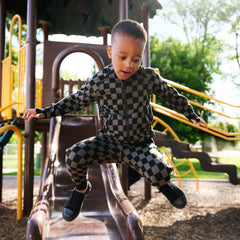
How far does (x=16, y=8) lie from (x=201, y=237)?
6.28m

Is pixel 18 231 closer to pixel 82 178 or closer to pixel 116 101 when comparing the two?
pixel 82 178

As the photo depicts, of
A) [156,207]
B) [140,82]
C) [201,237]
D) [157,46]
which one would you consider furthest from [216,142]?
[140,82]

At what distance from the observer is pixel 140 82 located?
222 centimetres

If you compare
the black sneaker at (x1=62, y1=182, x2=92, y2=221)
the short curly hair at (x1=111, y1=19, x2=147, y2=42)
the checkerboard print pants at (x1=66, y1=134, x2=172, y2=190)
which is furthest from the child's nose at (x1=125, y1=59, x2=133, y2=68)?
the black sneaker at (x1=62, y1=182, x2=92, y2=221)

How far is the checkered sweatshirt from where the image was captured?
218 cm

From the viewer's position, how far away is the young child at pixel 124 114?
6.61ft

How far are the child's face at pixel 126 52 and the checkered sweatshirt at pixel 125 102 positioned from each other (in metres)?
0.19

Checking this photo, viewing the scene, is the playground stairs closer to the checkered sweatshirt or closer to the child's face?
the checkered sweatshirt

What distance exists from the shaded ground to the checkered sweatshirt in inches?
96.4

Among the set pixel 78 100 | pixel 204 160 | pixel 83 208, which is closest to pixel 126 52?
pixel 78 100

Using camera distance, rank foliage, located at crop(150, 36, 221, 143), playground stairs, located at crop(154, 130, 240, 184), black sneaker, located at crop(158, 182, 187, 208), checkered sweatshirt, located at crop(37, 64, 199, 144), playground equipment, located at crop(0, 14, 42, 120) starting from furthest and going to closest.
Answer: foliage, located at crop(150, 36, 221, 143)
playground equipment, located at crop(0, 14, 42, 120)
playground stairs, located at crop(154, 130, 240, 184)
checkered sweatshirt, located at crop(37, 64, 199, 144)
black sneaker, located at crop(158, 182, 187, 208)

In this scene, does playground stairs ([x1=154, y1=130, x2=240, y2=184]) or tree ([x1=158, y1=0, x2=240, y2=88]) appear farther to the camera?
tree ([x1=158, y1=0, x2=240, y2=88])

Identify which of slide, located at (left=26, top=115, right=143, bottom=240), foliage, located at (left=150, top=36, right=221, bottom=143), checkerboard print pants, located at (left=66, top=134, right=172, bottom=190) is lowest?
slide, located at (left=26, top=115, right=143, bottom=240)

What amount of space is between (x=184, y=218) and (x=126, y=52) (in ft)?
13.0
